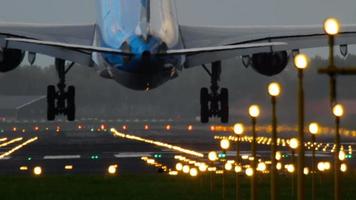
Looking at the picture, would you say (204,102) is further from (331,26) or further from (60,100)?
(331,26)

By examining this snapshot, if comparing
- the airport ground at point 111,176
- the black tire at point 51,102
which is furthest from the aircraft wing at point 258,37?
the black tire at point 51,102

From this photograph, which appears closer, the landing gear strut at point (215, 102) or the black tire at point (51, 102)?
the black tire at point (51, 102)

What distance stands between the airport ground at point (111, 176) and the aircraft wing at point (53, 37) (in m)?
5.29

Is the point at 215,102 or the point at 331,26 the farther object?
the point at 215,102

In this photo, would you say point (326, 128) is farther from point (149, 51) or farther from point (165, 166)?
point (149, 51)

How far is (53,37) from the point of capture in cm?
6044

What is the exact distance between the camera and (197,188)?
41.1m

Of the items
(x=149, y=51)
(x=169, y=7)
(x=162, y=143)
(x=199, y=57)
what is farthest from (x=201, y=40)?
(x=162, y=143)

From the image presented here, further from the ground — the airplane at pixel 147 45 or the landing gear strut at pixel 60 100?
the airplane at pixel 147 45

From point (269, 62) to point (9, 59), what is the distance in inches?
522

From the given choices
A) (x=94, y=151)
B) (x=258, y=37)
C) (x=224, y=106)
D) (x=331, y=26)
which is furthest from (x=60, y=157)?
(x=331, y=26)

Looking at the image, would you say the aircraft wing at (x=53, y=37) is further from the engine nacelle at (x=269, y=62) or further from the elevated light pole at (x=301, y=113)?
the elevated light pole at (x=301, y=113)

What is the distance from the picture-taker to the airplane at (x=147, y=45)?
4928cm

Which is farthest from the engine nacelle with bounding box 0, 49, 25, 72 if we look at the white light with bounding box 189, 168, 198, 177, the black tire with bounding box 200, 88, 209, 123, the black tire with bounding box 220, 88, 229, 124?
the white light with bounding box 189, 168, 198, 177
